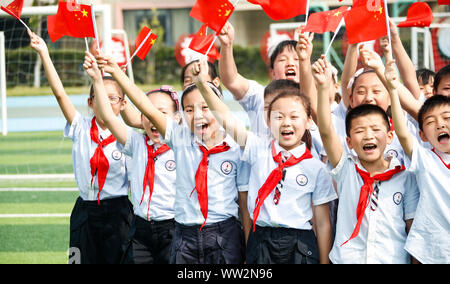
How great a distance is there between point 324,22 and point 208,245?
149cm

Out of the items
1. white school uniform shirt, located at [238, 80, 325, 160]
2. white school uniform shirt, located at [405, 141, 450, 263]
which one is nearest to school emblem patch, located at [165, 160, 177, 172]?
white school uniform shirt, located at [238, 80, 325, 160]

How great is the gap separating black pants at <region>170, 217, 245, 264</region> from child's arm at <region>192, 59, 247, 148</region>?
1.67ft

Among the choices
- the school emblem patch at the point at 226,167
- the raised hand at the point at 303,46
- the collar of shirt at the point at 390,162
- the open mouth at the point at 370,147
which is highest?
the raised hand at the point at 303,46

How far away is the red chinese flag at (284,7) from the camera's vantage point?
3678 millimetres

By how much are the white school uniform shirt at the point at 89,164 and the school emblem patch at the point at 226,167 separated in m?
0.92

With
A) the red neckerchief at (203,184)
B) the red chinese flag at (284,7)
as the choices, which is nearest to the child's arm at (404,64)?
the red chinese flag at (284,7)

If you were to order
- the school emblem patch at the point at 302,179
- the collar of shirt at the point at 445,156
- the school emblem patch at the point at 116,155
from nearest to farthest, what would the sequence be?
1. the collar of shirt at the point at 445,156
2. the school emblem patch at the point at 302,179
3. the school emblem patch at the point at 116,155

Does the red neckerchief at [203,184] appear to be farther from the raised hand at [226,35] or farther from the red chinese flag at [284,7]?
the red chinese flag at [284,7]

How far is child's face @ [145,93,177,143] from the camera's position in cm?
386

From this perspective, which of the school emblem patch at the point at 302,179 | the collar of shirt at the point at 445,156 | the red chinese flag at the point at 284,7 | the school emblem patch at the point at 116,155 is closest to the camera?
the collar of shirt at the point at 445,156

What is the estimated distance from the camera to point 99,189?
408cm

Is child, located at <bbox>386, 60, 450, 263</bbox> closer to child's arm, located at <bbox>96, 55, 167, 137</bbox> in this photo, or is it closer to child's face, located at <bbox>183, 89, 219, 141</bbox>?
child's face, located at <bbox>183, 89, 219, 141</bbox>

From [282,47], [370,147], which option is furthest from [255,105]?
[370,147]

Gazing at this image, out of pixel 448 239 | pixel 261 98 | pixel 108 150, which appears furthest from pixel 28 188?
pixel 448 239
